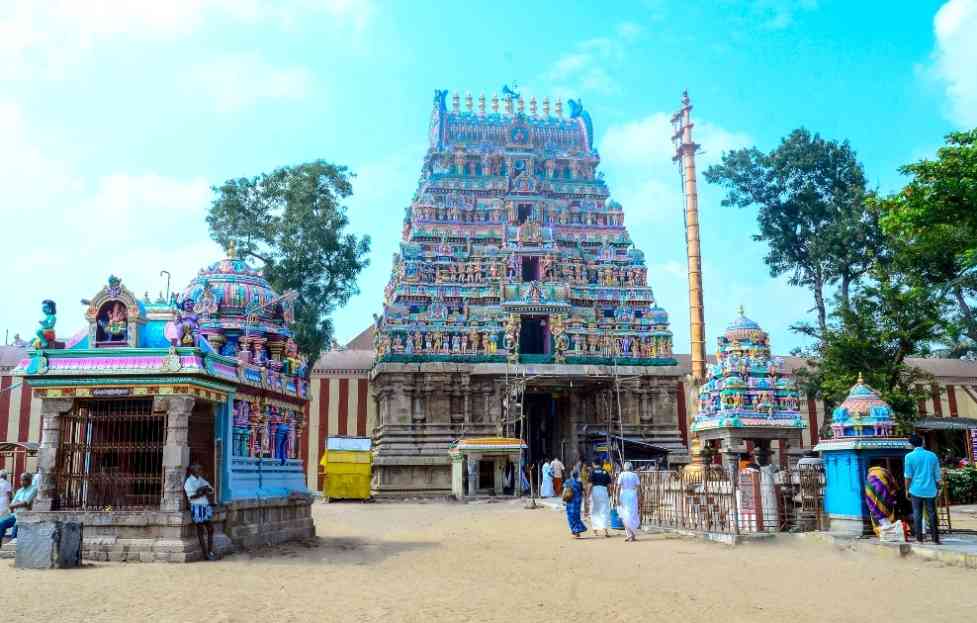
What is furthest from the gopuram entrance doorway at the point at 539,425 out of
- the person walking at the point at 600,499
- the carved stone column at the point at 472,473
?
the person walking at the point at 600,499

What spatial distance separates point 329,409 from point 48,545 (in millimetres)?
23397

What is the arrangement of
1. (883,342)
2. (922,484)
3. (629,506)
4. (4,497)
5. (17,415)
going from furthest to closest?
(17,415), (883,342), (629,506), (4,497), (922,484)

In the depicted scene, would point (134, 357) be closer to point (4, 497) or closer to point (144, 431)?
point (144, 431)

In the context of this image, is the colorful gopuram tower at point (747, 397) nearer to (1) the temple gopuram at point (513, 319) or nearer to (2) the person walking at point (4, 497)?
(1) the temple gopuram at point (513, 319)

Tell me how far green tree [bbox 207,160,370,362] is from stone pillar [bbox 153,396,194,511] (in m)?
15.9

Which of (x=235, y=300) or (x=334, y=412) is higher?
(x=235, y=300)

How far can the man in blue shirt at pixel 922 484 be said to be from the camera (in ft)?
38.1

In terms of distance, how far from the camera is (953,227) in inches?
683

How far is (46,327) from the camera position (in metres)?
12.8

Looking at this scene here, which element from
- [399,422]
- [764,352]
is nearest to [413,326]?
[399,422]

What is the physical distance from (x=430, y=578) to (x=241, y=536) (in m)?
4.24

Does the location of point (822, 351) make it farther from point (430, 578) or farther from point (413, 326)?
point (430, 578)

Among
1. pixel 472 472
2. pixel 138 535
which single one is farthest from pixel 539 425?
pixel 138 535

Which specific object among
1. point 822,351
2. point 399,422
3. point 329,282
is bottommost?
point 399,422
